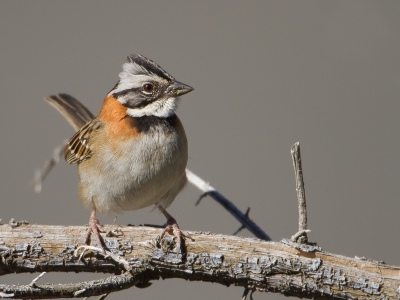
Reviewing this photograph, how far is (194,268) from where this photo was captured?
117 inches

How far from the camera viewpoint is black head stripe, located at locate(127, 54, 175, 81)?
150 inches

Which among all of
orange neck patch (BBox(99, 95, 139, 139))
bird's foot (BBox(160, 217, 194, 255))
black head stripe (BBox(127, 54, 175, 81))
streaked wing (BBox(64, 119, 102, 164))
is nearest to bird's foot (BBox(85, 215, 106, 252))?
bird's foot (BBox(160, 217, 194, 255))

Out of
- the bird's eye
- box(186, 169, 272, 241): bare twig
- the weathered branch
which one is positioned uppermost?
the bird's eye

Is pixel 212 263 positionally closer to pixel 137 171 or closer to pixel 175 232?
pixel 175 232

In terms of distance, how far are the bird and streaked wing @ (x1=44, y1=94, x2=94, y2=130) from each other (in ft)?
4.17

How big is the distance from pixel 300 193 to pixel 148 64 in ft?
5.65

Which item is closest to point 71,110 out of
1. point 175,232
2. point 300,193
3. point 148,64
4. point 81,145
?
point 81,145

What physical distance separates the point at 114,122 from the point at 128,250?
117 centimetres

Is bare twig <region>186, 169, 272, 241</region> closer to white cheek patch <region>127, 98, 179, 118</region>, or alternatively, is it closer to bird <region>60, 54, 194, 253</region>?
bird <region>60, 54, 194, 253</region>

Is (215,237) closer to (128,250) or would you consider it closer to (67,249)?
(128,250)

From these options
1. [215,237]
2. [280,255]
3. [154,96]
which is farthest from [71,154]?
[280,255]

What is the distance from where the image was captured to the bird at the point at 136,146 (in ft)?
11.9

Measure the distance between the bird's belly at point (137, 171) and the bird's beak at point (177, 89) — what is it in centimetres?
34

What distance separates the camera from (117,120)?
12.5ft
